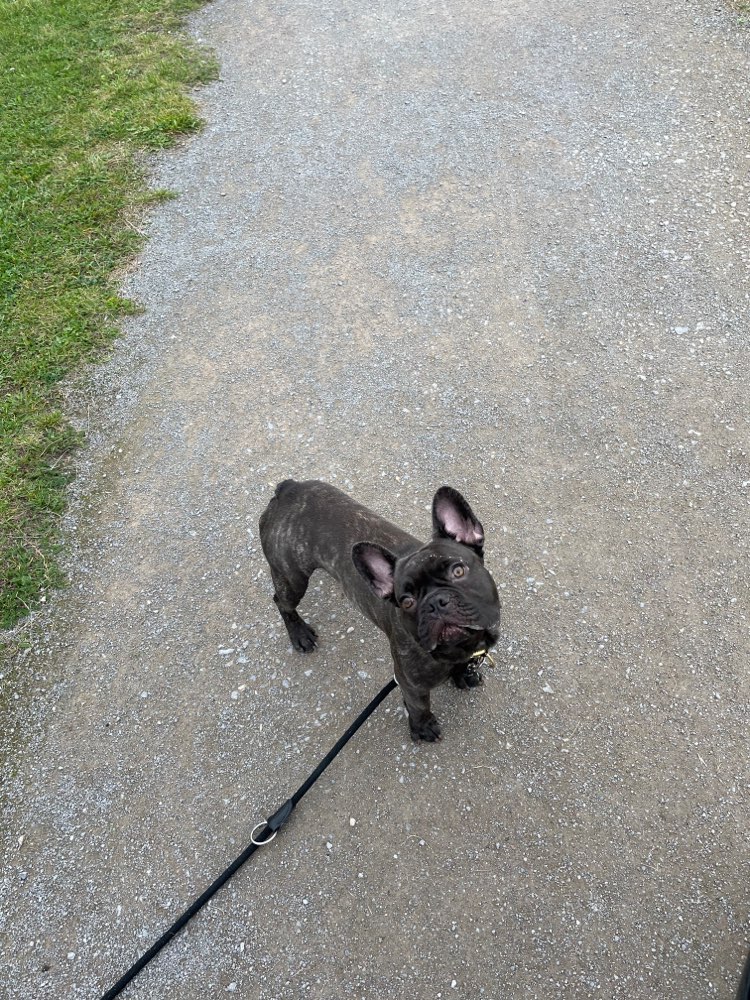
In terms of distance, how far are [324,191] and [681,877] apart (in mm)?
8240

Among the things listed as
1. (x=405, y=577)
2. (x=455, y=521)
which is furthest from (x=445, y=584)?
(x=455, y=521)

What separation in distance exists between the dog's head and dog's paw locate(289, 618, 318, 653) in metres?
1.45

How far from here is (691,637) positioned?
5.23 meters

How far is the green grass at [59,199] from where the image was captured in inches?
268

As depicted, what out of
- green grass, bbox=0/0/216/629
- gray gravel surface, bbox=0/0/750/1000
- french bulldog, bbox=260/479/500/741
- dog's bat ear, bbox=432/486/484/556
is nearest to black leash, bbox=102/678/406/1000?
gray gravel surface, bbox=0/0/750/1000

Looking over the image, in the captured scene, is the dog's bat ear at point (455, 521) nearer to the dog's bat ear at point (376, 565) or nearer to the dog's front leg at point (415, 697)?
the dog's bat ear at point (376, 565)

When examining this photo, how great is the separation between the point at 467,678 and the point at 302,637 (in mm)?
1353

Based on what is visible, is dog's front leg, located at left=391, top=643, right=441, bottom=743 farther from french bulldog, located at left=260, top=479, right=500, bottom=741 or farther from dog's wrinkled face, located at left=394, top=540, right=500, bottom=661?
dog's wrinkled face, located at left=394, top=540, right=500, bottom=661

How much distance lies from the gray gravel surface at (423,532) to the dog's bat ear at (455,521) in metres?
1.53

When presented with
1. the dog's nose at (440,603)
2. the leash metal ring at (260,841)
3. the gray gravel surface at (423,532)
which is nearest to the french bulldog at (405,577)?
the dog's nose at (440,603)

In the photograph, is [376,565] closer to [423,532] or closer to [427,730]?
[427,730]

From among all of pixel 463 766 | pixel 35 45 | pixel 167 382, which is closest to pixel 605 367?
pixel 463 766

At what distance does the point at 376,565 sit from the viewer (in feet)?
13.5

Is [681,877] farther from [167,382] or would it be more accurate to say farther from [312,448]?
[167,382]
